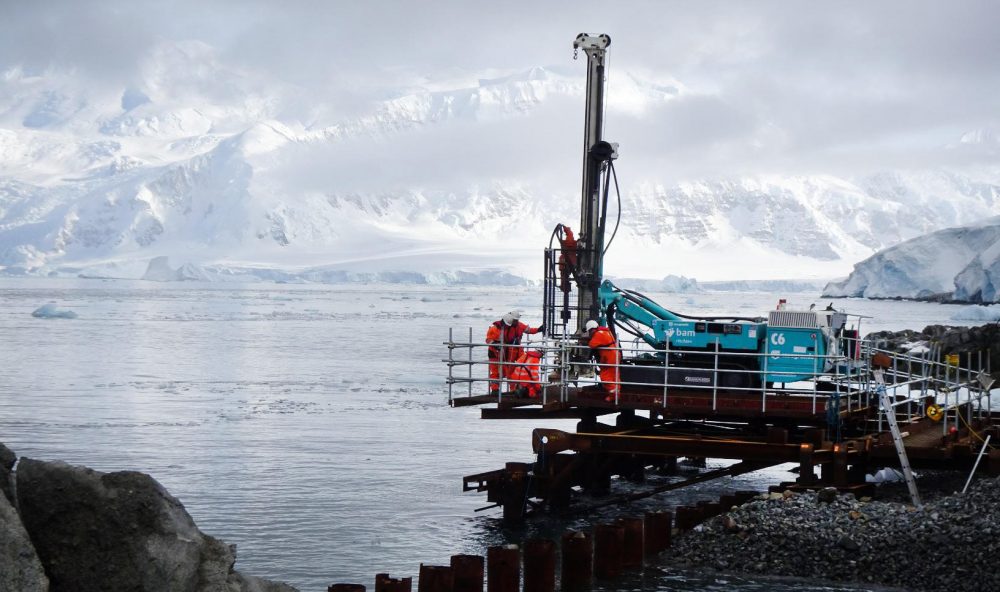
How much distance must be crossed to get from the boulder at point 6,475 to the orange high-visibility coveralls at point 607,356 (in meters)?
9.54

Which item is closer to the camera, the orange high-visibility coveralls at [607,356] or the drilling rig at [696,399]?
the drilling rig at [696,399]

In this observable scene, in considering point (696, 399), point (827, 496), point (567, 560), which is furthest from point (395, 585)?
point (696, 399)

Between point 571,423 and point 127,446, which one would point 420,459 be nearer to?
point 127,446

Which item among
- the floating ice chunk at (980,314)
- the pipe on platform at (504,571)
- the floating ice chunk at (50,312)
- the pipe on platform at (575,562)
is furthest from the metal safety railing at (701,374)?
the floating ice chunk at (50,312)

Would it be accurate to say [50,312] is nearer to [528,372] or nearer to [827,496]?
[528,372]

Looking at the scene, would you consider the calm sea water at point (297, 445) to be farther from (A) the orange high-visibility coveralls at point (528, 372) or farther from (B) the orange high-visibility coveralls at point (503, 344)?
(B) the orange high-visibility coveralls at point (503, 344)

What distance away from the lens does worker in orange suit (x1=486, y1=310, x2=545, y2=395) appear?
1888 cm

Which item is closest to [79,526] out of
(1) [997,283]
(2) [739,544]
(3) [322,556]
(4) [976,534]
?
(3) [322,556]

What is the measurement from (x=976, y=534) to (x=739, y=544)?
267 cm

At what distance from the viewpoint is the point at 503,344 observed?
59.8 feet

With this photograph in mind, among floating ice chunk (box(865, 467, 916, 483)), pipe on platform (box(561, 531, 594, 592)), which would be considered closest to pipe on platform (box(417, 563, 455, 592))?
pipe on platform (box(561, 531, 594, 592))

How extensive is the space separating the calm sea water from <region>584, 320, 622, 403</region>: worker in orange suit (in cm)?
212

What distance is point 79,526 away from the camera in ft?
31.3

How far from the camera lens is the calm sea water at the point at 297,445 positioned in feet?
56.1
